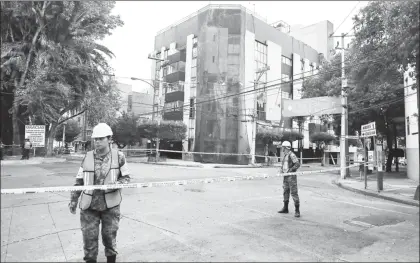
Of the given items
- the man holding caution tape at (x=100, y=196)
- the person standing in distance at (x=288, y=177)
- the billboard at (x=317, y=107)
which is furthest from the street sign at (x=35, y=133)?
the man holding caution tape at (x=100, y=196)

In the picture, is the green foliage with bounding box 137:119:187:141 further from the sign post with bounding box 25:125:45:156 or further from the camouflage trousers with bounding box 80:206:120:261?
the camouflage trousers with bounding box 80:206:120:261

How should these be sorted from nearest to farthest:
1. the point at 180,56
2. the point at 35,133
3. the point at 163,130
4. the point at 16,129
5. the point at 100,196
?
the point at 100,196 → the point at 35,133 → the point at 16,129 → the point at 163,130 → the point at 180,56

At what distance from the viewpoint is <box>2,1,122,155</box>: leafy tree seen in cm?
2239

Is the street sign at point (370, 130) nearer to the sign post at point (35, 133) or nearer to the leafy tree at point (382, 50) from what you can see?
the leafy tree at point (382, 50)

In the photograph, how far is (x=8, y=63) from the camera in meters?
22.7

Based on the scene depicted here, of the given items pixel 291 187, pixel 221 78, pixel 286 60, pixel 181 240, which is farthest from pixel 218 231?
pixel 286 60

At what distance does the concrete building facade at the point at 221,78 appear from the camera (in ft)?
113

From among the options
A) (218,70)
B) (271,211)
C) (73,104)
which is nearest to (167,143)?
(218,70)

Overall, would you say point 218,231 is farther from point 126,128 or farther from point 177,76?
point 177,76

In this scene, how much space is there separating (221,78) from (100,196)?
105ft

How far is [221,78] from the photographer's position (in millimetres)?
35031

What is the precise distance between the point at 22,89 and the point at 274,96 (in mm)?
28764

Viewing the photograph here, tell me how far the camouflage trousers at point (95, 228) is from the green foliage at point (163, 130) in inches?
999

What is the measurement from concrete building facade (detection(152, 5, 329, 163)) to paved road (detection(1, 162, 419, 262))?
24293mm
